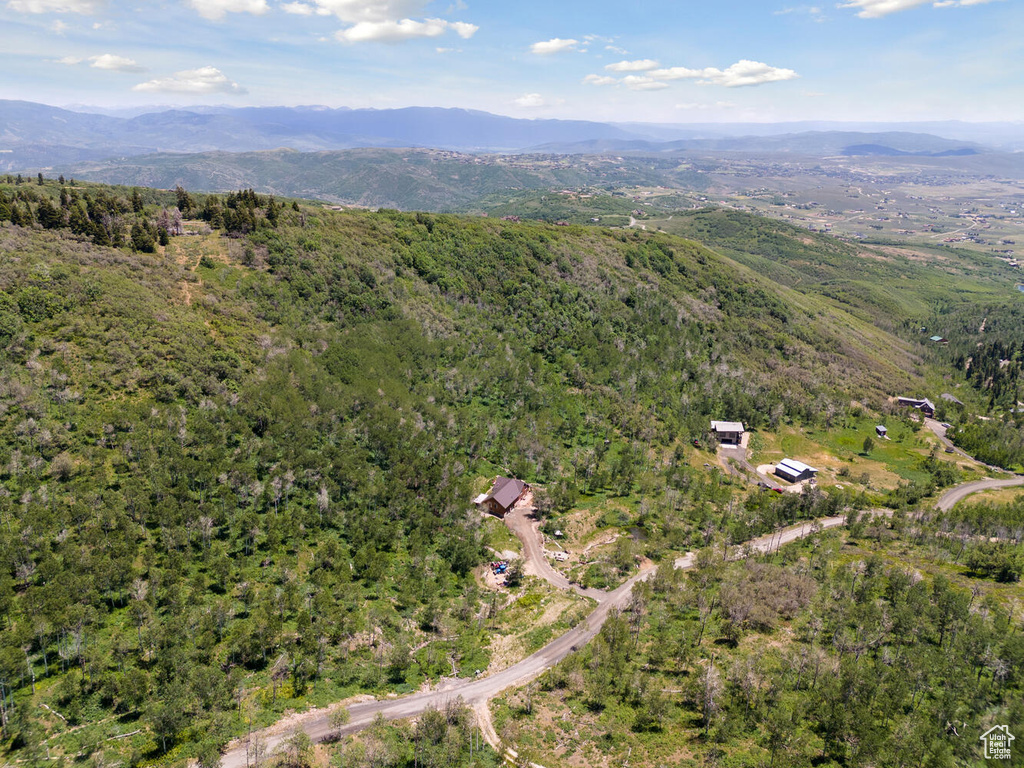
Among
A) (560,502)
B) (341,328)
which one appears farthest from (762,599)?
(341,328)

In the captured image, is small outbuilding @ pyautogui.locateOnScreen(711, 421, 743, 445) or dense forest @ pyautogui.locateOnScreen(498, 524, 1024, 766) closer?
dense forest @ pyautogui.locateOnScreen(498, 524, 1024, 766)

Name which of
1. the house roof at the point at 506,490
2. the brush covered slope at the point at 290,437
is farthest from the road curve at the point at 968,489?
the house roof at the point at 506,490

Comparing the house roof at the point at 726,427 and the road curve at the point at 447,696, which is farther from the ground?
the house roof at the point at 726,427

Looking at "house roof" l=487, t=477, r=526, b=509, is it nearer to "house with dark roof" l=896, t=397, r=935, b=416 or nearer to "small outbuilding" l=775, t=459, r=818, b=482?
"small outbuilding" l=775, t=459, r=818, b=482

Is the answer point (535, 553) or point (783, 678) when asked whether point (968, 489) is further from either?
point (535, 553)

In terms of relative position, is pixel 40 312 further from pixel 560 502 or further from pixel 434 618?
pixel 560 502

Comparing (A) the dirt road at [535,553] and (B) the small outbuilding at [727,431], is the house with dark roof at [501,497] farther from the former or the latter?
(B) the small outbuilding at [727,431]

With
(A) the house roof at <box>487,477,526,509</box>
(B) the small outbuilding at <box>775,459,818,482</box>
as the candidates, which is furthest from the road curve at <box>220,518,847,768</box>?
(B) the small outbuilding at <box>775,459,818,482</box>
